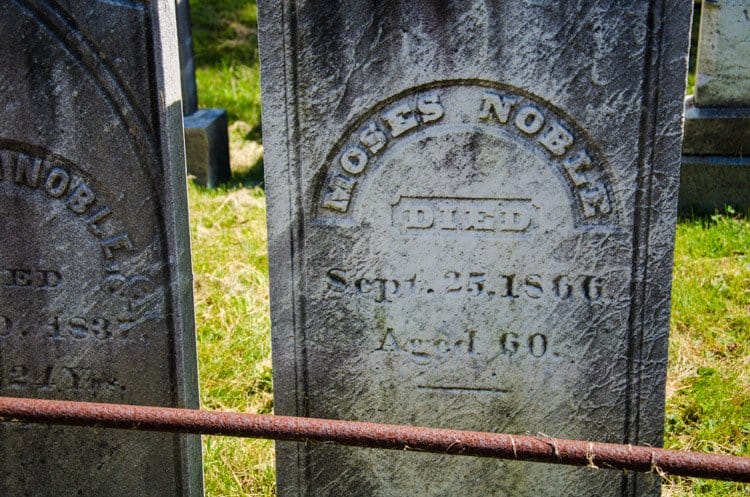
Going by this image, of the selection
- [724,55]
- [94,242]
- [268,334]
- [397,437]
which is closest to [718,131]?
[724,55]

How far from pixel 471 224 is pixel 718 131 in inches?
122

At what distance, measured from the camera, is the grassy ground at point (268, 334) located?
3.01 metres

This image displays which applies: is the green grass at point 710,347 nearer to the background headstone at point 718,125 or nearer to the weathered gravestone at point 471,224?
the background headstone at point 718,125

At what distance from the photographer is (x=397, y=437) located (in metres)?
1.59

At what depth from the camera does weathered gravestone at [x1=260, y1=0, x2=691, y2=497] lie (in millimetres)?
2010

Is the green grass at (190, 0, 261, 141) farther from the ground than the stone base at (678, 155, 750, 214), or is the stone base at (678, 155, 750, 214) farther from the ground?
the green grass at (190, 0, 261, 141)

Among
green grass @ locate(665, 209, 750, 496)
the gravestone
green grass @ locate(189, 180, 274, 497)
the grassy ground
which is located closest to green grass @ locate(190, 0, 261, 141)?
the grassy ground

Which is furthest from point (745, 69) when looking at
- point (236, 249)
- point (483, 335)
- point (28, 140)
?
point (28, 140)

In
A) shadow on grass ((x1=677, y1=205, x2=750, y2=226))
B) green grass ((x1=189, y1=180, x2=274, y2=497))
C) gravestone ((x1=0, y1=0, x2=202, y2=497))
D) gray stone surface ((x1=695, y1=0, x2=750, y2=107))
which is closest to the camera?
gravestone ((x1=0, y1=0, x2=202, y2=497))

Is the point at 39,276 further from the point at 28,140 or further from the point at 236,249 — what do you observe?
the point at 236,249

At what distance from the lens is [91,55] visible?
2168 mm

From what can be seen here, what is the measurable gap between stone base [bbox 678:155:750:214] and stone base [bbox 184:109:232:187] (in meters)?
2.82

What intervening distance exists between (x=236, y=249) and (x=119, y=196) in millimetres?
2224

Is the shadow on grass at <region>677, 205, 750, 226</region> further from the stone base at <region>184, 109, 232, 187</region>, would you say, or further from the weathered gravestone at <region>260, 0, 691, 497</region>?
the stone base at <region>184, 109, 232, 187</region>
